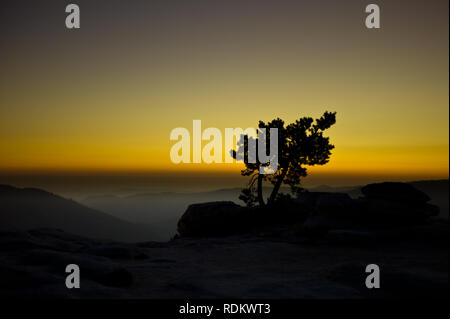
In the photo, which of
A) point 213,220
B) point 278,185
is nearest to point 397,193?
point 278,185

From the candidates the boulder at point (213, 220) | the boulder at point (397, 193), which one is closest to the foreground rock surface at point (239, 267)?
the boulder at point (397, 193)

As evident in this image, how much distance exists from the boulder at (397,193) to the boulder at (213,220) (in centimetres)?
1011

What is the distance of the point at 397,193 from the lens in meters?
17.6

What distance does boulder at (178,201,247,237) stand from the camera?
23.6 metres

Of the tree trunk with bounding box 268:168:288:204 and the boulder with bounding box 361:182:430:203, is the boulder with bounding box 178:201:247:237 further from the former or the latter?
the boulder with bounding box 361:182:430:203

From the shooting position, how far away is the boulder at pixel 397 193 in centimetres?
1734

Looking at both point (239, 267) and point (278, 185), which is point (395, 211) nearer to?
point (239, 267)

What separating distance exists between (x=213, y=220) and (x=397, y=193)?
1313cm

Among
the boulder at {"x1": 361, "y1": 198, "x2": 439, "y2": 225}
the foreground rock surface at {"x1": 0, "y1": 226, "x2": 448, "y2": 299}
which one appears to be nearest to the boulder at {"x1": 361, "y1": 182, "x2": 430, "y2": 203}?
the boulder at {"x1": 361, "y1": 198, "x2": 439, "y2": 225}

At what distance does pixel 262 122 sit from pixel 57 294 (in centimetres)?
2314

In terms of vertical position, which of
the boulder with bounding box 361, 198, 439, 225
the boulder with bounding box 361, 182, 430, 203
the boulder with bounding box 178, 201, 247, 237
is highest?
the boulder with bounding box 361, 182, 430, 203

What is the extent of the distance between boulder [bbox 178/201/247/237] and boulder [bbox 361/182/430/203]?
10.1m
